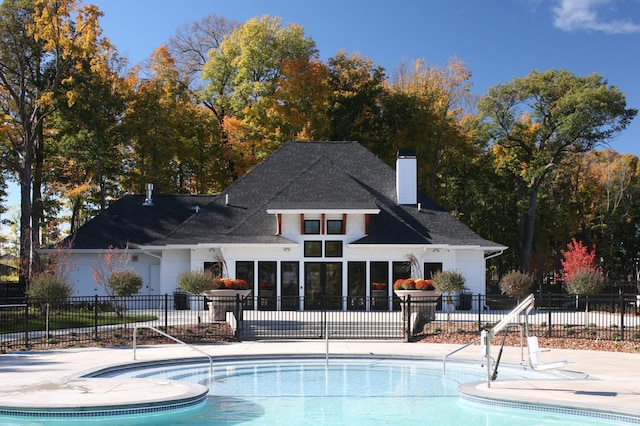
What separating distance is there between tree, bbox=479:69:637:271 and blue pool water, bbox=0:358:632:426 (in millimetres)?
34933

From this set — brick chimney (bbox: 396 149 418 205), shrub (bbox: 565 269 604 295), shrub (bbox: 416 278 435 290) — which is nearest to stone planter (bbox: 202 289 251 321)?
shrub (bbox: 416 278 435 290)

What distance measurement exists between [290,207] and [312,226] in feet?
5.27

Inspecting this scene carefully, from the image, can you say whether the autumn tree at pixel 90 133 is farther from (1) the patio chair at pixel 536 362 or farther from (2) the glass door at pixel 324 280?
(1) the patio chair at pixel 536 362

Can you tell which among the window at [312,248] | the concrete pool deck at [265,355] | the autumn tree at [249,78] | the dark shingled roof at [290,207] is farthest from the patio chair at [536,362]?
the autumn tree at [249,78]

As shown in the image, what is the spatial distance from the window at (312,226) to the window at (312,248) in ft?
1.70

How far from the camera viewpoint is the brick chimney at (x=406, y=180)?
3697 cm

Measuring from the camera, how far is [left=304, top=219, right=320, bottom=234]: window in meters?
33.9

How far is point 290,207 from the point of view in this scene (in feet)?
108

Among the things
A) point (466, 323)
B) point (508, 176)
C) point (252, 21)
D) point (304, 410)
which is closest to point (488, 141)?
point (508, 176)

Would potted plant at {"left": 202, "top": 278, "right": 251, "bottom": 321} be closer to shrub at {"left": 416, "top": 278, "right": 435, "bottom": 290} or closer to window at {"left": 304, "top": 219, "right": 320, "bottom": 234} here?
shrub at {"left": 416, "top": 278, "right": 435, "bottom": 290}

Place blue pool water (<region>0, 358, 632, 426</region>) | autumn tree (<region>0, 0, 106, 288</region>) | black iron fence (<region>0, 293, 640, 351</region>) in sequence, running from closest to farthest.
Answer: blue pool water (<region>0, 358, 632, 426</region>) < black iron fence (<region>0, 293, 640, 351</region>) < autumn tree (<region>0, 0, 106, 288</region>)

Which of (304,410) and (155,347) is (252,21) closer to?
(155,347)

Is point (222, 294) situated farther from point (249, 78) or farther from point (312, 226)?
point (249, 78)

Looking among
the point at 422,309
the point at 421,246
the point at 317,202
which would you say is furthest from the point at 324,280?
the point at 422,309
